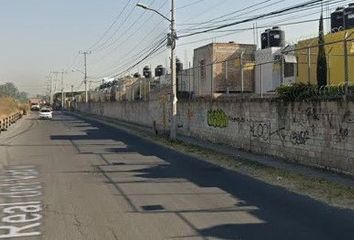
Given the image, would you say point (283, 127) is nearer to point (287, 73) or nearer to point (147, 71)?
point (287, 73)

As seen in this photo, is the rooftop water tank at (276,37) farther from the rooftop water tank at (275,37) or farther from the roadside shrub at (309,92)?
the roadside shrub at (309,92)

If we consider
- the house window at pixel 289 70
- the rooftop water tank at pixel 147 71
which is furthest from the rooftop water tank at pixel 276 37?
the rooftop water tank at pixel 147 71

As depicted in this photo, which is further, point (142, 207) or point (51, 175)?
point (51, 175)

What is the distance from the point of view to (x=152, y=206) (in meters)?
10.8

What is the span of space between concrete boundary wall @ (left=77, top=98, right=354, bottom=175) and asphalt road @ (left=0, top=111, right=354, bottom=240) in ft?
8.87

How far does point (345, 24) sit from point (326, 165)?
650 inches

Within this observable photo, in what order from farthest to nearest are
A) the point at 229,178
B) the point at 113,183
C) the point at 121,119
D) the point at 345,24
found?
1. the point at 121,119
2. the point at 345,24
3. the point at 229,178
4. the point at 113,183

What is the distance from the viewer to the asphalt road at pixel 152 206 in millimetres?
8594

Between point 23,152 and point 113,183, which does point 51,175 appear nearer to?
point 113,183

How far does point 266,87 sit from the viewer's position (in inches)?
1049

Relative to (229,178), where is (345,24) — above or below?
above

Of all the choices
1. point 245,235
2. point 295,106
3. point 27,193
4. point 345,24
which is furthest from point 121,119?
point 245,235

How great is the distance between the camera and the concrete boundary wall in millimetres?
15531

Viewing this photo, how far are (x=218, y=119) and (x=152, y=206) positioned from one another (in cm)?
1630
